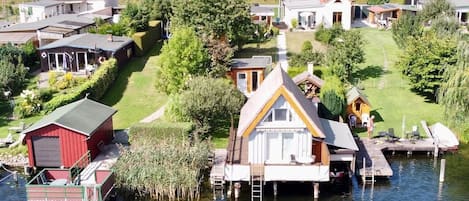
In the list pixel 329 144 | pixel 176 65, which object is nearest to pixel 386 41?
pixel 176 65

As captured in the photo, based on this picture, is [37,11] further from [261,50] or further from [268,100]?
[268,100]

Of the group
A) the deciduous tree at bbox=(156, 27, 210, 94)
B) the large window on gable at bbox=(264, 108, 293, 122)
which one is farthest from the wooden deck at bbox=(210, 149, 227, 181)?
the deciduous tree at bbox=(156, 27, 210, 94)

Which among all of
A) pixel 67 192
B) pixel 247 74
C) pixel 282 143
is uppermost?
pixel 247 74

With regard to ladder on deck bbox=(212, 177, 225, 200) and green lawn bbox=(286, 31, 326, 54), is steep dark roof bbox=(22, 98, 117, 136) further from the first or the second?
green lawn bbox=(286, 31, 326, 54)

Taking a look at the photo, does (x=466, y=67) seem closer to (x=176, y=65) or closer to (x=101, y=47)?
(x=176, y=65)

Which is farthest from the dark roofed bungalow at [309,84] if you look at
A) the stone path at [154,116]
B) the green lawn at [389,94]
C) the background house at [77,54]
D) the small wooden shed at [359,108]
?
the background house at [77,54]

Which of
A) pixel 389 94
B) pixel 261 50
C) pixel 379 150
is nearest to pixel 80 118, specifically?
pixel 379 150
